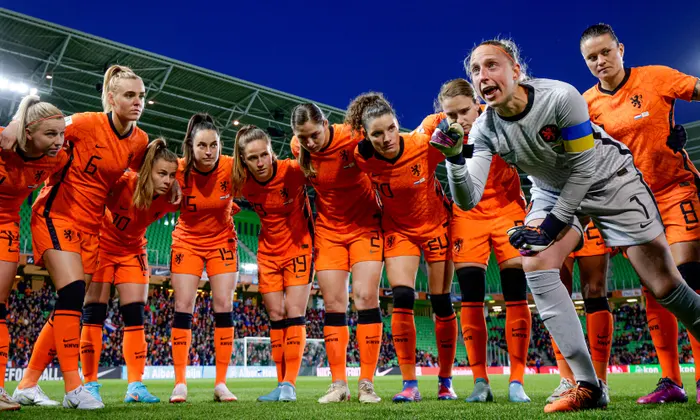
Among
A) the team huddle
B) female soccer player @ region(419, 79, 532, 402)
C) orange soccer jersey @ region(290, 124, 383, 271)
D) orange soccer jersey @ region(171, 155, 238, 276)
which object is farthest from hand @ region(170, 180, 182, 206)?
female soccer player @ region(419, 79, 532, 402)

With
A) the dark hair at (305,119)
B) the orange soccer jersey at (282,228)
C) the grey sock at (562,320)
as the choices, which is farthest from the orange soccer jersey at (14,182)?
the grey sock at (562,320)

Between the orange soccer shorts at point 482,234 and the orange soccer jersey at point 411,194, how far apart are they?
18cm

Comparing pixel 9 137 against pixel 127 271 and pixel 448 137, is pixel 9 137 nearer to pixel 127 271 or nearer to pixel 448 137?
Result: pixel 127 271

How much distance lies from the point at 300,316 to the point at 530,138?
10.0 feet

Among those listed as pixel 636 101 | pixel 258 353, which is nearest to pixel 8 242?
pixel 636 101

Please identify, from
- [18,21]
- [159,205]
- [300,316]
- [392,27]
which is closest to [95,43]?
[18,21]

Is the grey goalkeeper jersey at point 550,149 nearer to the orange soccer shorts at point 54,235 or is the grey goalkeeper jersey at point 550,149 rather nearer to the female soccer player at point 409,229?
the female soccer player at point 409,229

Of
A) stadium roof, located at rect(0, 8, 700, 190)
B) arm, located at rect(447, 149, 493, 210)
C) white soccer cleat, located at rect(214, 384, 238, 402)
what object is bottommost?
white soccer cleat, located at rect(214, 384, 238, 402)

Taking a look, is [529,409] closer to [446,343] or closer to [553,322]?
[553,322]

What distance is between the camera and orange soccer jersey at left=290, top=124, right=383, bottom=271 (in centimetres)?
520

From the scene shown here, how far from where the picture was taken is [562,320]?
330cm

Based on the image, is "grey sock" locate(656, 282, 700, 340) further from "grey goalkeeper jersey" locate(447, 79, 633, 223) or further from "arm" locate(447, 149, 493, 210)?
"arm" locate(447, 149, 493, 210)

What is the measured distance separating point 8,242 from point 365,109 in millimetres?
3100

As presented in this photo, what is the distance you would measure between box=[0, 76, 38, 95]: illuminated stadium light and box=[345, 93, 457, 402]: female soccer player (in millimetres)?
18281
